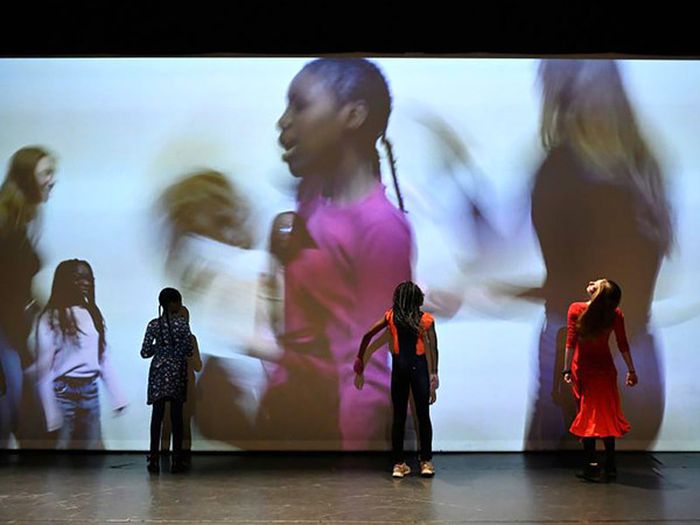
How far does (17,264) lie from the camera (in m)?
5.90

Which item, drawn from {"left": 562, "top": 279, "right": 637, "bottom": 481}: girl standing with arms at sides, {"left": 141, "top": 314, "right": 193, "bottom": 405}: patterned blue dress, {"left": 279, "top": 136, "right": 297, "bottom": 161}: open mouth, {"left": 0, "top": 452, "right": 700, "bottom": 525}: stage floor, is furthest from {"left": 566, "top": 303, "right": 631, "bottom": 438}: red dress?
{"left": 141, "top": 314, "right": 193, "bottom": 405}: patterned blue dress

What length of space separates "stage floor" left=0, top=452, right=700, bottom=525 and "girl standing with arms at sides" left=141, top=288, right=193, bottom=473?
0.21m

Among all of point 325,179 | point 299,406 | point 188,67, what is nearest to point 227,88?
point 188,67

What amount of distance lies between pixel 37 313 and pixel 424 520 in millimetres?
3526

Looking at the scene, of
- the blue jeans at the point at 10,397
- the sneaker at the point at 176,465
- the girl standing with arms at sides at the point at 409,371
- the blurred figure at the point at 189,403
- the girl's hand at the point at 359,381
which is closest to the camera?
the girl standing with arms at sides at the point at 409,371

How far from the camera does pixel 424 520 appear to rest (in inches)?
158

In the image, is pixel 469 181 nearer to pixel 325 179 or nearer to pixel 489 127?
pixel 489 127

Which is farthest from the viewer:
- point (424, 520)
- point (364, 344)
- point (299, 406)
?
point (299, 406)

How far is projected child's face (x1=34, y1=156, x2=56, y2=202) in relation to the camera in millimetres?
Answer: 5934

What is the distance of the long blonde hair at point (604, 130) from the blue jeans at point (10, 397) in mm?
4463

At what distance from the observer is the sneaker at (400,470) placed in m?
4.99

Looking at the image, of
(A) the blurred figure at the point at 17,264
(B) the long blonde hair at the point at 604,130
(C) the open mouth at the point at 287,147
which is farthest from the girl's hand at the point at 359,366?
(A) the blurred figure at the point at 17,264

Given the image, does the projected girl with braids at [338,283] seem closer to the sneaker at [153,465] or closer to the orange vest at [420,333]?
the orange vest at [420,333]

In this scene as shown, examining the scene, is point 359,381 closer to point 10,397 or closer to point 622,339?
point 622,339
